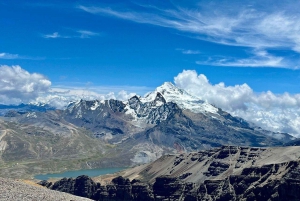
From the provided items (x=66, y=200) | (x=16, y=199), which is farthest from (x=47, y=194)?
(x=16, y=199)

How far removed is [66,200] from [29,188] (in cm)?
1564

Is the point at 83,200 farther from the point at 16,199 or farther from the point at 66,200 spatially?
the point at 16,199

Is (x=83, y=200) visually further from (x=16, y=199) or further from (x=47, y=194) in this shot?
(x=16, y=199)

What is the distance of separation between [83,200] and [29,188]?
1876cm

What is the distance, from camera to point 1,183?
145m

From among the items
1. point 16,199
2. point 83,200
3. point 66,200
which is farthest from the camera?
point 83,200

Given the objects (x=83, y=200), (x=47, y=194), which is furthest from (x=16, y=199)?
(x=83, y=200)

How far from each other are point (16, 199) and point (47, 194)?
16775 mm

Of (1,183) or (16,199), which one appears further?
(1,183)

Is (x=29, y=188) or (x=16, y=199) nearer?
(x=16, y=199)

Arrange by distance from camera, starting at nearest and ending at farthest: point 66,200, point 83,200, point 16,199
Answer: point 16,199
point 66,200
point 83,200

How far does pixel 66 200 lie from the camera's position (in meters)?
142

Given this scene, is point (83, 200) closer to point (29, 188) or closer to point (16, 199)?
point (29, 188)

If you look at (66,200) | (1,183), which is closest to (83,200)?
(66,200)
